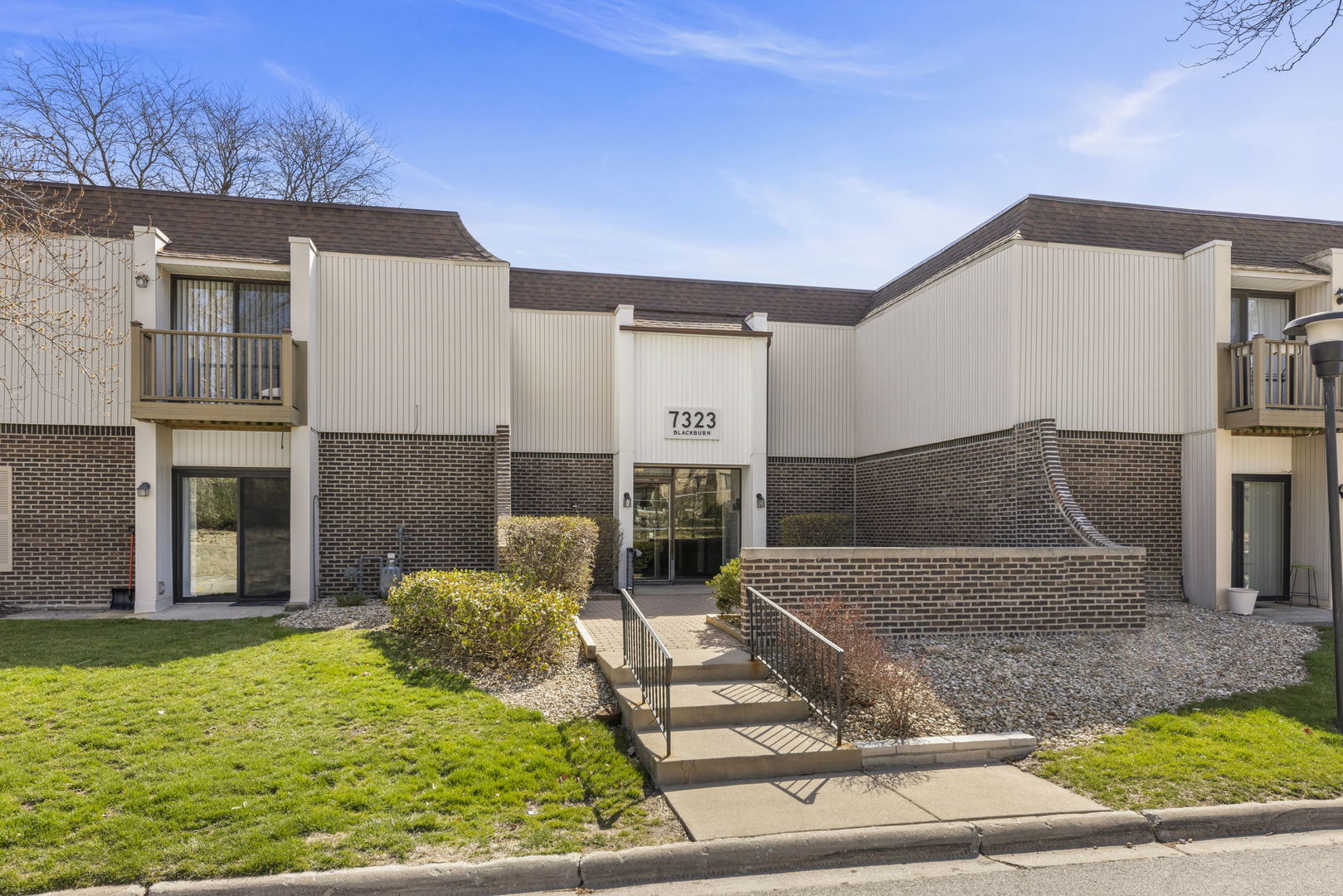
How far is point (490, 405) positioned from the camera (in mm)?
14305

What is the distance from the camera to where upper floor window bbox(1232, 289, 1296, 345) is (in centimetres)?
1395

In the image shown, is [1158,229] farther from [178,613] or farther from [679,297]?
[178,613]

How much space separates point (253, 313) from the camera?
44.7 feet

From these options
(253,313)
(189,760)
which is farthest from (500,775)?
(253,313)

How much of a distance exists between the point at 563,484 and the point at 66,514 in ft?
26.2

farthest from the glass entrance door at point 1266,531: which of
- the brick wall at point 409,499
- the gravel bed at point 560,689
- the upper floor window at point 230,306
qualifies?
the upper floor window at point 230,306

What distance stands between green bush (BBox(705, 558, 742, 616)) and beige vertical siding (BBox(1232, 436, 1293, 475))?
366 inches

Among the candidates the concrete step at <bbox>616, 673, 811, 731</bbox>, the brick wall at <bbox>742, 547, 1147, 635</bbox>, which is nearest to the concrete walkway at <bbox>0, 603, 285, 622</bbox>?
the concrete step at <bbox>616, 673, 811, 731</bbox>

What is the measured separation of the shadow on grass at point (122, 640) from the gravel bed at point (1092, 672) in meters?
Result: 7.60

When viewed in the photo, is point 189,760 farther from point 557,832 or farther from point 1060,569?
point 1060,569

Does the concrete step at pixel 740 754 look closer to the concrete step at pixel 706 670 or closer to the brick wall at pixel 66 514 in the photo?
the concrete step at pixel 706 670

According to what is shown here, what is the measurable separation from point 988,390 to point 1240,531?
15.7 feet

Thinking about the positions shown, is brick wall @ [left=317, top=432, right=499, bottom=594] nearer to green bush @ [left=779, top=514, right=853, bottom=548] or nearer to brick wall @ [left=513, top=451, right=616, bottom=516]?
brick wall @ [left=513, top=451, right=616, bottom=516]

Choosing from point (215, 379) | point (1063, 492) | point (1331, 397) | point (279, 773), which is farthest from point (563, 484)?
point (1331, 397)
